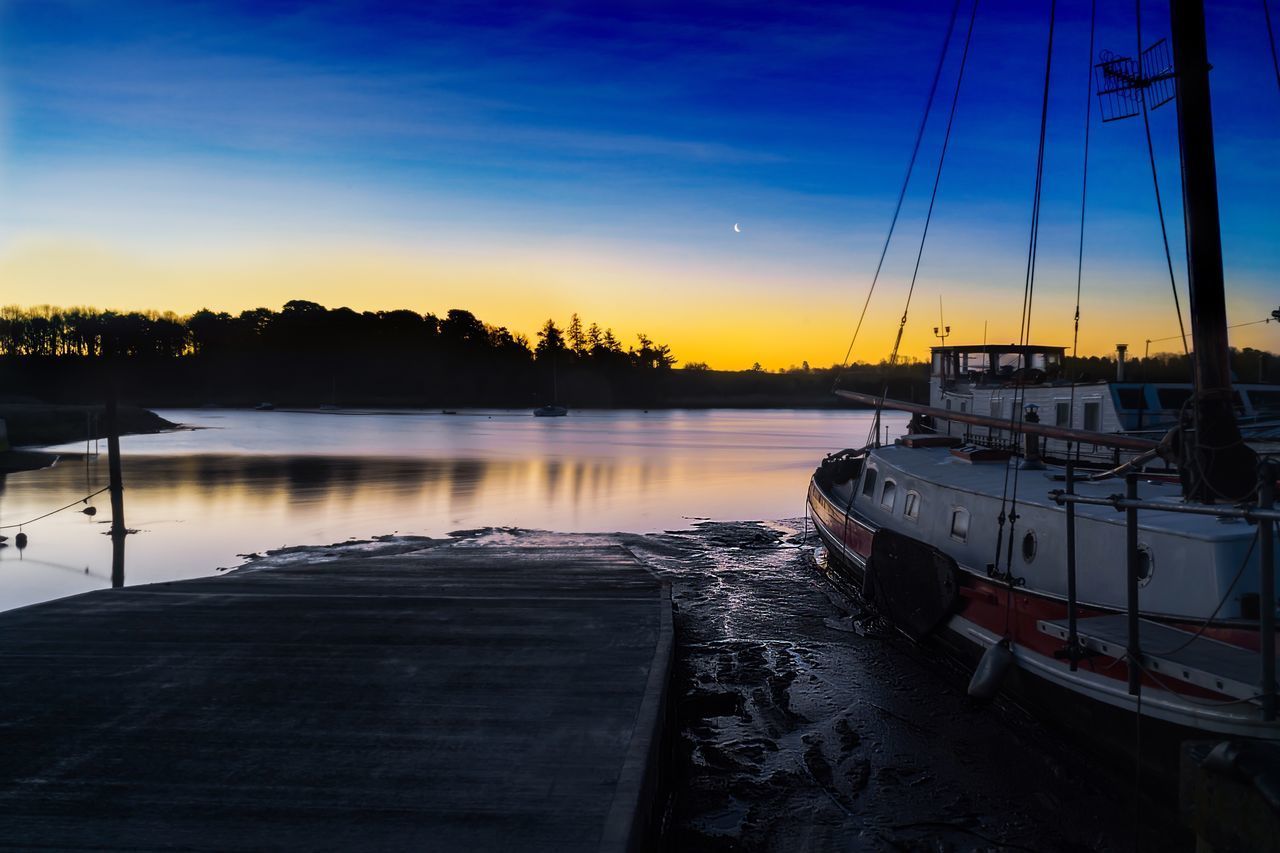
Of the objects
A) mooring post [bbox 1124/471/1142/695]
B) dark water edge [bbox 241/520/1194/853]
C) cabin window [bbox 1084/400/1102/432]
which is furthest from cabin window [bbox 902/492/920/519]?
mooring post [bbox 1124/471/1142/695]

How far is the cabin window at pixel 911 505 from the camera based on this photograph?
1478 cm

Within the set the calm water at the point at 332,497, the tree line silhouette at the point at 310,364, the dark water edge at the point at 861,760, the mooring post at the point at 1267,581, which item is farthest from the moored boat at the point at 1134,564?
the tree line silhouette at the point at 310,364

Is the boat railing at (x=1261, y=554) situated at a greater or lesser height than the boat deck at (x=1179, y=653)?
greater

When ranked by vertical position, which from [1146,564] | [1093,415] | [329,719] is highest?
[1093,415]

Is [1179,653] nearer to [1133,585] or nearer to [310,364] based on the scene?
[1133,585]

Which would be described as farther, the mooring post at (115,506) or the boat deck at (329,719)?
the mooring post at (115,506)

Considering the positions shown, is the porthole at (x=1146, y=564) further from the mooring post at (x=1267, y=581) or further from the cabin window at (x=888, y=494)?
the cabin window at (x=888, y=494)

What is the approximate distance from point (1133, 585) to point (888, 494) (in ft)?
31.6

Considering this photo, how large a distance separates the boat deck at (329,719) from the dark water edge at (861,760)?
58.1 inches

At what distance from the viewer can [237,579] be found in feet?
40.4

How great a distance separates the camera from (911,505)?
15.1 meters

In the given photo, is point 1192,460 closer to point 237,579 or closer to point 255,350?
point 237,579

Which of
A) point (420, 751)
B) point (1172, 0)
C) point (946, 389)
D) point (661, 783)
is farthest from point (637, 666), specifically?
point (946, 389)

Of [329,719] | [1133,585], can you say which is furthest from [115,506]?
[1133,585]
